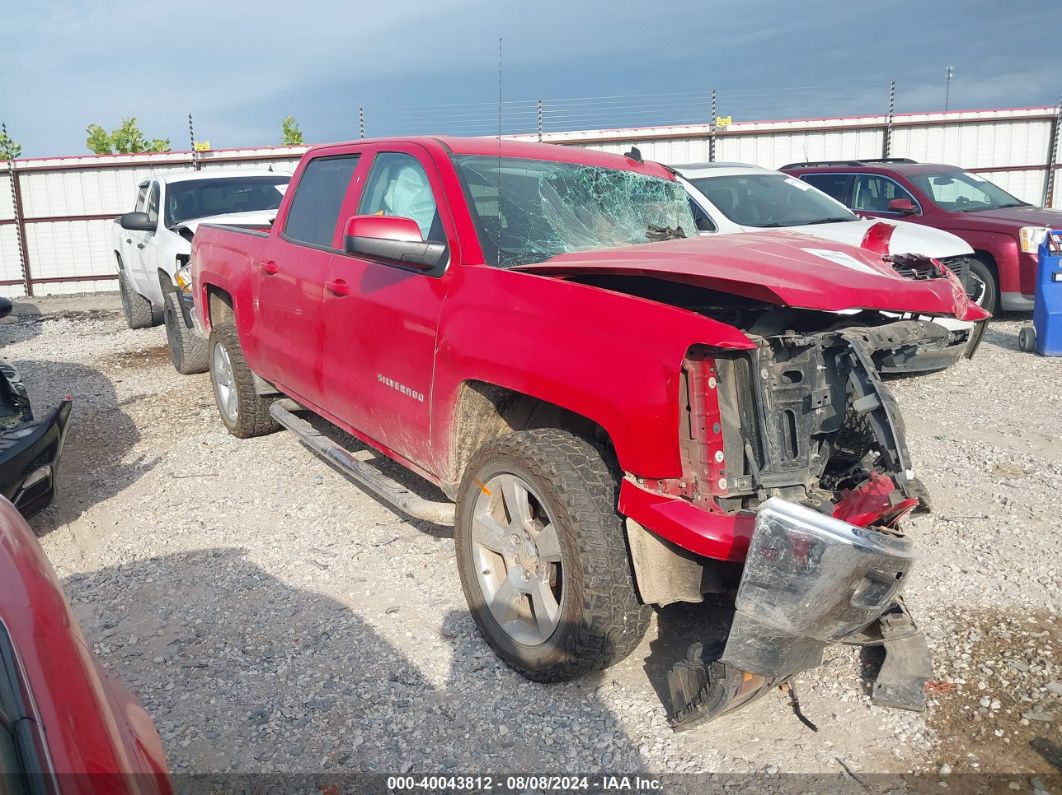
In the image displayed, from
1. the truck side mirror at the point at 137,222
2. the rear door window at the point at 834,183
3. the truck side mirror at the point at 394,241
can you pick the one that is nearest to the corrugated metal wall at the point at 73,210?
the truck side mirror at the point at 137,222

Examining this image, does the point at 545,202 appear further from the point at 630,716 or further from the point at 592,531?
the point at 630,716

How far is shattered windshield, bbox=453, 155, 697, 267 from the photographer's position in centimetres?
360

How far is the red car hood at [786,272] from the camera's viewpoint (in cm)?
256

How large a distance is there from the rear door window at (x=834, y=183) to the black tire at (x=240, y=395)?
301 inches

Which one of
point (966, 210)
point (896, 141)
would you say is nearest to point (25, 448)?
point (966, 210)

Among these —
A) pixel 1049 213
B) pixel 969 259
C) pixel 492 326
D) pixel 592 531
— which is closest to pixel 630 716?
pixel 592 531

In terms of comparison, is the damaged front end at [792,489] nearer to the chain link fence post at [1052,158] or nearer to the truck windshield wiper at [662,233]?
the truck windshield wiper at [662,233]

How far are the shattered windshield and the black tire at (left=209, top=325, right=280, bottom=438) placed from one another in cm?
264

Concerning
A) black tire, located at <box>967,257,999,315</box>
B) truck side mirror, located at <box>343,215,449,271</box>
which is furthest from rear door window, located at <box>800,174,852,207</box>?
truck side mirror, located at <box>343,215,449,271</box>

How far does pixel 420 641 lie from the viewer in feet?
11.3

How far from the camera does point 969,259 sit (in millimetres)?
9320

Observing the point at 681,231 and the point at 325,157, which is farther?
the point at 325,157

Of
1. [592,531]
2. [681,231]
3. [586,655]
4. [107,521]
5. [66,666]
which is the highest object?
[681,231]

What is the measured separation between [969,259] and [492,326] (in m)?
8.03
